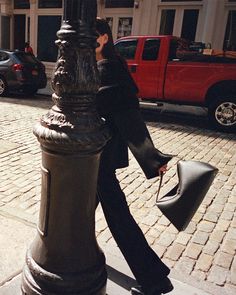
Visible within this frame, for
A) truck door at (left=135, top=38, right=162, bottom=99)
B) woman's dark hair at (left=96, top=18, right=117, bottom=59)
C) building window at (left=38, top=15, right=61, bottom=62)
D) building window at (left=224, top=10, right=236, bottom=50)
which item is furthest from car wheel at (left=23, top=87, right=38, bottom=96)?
woman's dark hair at (left=96, top=18, right=117, bottom=59)

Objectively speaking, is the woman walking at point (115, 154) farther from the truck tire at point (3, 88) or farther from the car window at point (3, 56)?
the car window at point (3, 56)

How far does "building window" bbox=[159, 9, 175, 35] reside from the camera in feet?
51.8

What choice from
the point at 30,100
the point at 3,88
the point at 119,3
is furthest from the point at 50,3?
the point at 30,100

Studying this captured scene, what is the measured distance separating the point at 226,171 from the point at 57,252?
13.4ft

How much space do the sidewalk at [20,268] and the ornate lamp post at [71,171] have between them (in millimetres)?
419

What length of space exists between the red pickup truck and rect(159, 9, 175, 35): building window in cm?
657

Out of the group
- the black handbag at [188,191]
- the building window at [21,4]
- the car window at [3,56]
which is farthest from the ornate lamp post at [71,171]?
the building window at [21,4]

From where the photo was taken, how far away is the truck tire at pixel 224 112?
8.30 meters

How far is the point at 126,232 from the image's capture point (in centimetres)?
246

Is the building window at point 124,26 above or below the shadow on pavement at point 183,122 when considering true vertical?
above

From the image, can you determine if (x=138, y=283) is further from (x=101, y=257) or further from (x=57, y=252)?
(x=57, y=252)

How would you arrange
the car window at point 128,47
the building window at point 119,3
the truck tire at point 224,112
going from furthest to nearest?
the building window at point 119,3 < the car window at point 128,47 < the truck tire at point 224,112

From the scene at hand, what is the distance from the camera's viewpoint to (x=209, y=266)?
3.00 meters

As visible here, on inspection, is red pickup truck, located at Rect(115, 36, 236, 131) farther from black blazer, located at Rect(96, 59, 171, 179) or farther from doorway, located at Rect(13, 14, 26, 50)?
doorway, located at Rect(13, 14, 26, 50)
